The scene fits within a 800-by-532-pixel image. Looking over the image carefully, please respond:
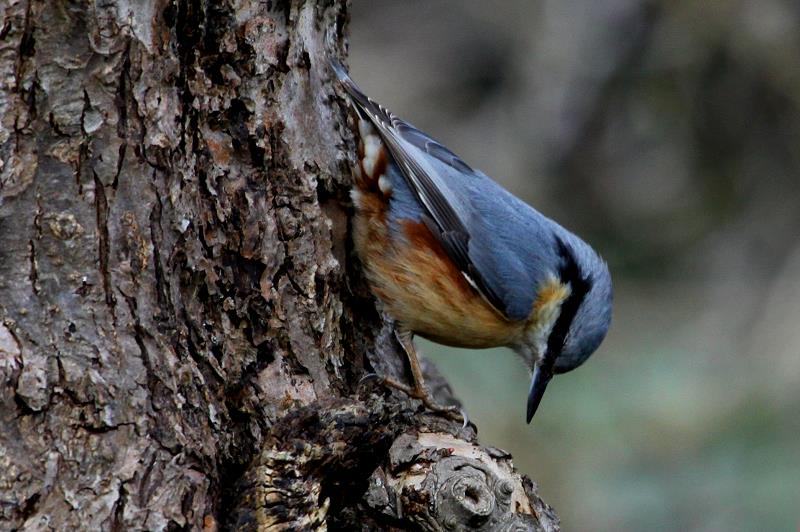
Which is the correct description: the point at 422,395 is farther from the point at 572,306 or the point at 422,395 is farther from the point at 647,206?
the point at 647,206

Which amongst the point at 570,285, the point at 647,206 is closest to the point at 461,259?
the point at 570,285

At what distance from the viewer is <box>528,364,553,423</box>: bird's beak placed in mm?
3967

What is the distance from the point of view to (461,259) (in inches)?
146

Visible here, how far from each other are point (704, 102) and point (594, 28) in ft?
3.04

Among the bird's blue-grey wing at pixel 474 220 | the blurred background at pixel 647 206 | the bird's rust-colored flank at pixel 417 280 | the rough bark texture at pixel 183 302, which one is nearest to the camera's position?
the rough bark texture at pixel 183 302

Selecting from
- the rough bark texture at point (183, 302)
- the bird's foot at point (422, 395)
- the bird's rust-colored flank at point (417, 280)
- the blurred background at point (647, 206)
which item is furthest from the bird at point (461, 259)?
the blurred background at point (647, 206)

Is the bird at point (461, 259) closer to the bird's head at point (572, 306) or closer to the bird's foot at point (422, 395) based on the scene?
the bird's head at point (572, 306)

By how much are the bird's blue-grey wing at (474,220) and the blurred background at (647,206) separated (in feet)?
6.96

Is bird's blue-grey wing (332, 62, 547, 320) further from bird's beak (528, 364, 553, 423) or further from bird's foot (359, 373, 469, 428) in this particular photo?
bird's foot (359, 373, 469, 428)

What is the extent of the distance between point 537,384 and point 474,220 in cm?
69

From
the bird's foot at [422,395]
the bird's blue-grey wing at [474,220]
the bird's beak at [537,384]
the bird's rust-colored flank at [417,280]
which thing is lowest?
the bird's beak at [537,384]

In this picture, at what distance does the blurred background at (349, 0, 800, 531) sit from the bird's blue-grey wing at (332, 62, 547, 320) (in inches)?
83.5

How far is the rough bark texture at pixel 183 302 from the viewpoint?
2.26 m

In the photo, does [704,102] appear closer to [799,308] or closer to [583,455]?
[799,308]
